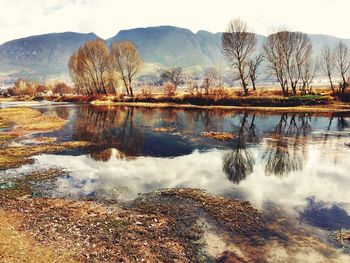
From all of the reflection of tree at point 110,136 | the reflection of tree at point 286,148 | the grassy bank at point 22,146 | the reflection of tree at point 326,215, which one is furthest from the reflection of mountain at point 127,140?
the reflection of tree at point 326,215

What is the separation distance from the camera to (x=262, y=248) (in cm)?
1694

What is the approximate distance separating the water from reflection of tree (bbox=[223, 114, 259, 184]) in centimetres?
10

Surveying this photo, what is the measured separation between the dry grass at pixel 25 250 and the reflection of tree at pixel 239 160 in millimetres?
17144

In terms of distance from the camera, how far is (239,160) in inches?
1399

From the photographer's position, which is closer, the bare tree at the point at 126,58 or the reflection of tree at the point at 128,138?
the reflection of tree at the point at 128,138

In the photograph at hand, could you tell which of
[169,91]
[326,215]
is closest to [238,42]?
[169,91]

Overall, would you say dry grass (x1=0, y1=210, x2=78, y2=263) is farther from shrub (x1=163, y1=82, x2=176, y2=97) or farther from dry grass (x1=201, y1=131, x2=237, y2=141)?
shrub (x1=163, y1=82, x2=176, y2=97)

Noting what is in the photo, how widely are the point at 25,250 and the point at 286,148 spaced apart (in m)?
33.8

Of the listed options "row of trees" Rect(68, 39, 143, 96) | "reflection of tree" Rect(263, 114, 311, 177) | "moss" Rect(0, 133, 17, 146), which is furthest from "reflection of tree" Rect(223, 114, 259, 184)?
"row of trees" Rect(68, 39, 143, 96)

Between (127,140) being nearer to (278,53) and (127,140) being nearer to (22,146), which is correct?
(22,146)

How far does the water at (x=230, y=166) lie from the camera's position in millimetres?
24391

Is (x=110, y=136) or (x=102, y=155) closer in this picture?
(x=102, y=155)

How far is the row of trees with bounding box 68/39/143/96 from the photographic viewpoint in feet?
436

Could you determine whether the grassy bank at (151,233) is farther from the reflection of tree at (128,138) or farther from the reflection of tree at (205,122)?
the reflection of tree at (205,122)
